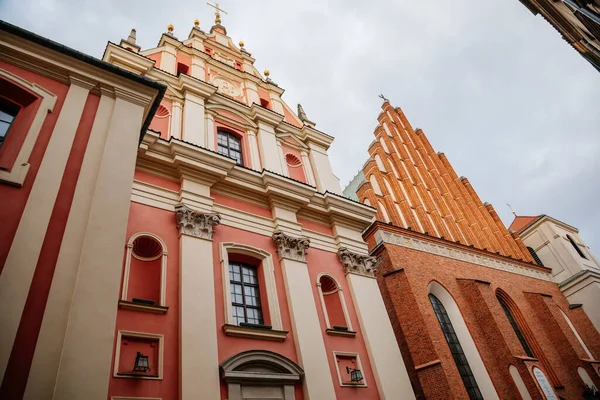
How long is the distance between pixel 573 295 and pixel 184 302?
929 inches

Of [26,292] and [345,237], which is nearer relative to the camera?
[26,292]

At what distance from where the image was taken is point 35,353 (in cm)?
461

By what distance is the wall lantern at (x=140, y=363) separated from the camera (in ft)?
22.6

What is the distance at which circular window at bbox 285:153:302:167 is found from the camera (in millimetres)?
15002

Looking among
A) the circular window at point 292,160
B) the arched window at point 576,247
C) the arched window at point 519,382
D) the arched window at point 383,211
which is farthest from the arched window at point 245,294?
the arched window at point 576,247

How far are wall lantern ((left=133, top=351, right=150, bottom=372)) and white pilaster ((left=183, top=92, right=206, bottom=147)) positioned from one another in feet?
22.0

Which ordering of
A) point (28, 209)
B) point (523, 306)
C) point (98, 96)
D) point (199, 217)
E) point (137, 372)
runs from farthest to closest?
point (523, 306), point (199, 217), point (98, 96), point (137, 372), point (28, 209)

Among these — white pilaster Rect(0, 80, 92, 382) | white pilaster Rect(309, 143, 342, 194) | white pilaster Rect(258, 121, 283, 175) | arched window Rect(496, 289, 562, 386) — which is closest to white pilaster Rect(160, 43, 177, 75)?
white pilaster Rect(258, 121, 283, 175)

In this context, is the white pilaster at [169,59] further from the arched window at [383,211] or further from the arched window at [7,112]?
the arched window at [383,211]

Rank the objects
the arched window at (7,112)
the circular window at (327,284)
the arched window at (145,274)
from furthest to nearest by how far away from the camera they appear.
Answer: the circular window at (327,284) < the arched window at (145,274) < the arched window at (7,112)

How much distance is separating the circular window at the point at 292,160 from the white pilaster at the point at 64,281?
8444 mm

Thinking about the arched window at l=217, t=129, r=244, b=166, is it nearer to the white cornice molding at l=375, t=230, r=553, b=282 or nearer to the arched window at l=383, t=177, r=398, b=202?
the white cornice molding at l=375, t=230, r=553, b=282

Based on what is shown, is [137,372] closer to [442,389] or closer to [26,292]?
[26,292]

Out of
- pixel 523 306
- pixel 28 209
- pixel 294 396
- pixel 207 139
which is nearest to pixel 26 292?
pixel 28 209
